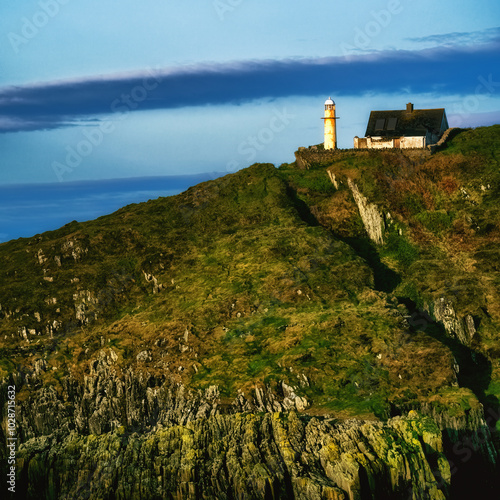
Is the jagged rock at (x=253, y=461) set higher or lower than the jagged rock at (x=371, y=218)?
lower

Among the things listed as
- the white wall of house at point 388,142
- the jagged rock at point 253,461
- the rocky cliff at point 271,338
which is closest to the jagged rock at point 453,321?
the rocky cliff at point 271,338

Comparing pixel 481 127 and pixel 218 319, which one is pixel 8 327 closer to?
pixel 218 319

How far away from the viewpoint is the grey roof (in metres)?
131

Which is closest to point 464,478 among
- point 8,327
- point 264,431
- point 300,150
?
point 264,431

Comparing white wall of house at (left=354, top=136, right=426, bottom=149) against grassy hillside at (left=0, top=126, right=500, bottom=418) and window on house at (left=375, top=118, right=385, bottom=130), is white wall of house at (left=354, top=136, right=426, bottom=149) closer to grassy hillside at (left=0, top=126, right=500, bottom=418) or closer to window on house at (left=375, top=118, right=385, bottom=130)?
window on house at (left=375, top=118, right=385, bottom=130)

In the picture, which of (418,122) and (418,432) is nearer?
(418,432)

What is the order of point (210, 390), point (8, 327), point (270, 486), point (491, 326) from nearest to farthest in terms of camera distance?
1. point (270, 486)
2. point (210, 390)
3. point (491, 326)
4. point (8, 327)

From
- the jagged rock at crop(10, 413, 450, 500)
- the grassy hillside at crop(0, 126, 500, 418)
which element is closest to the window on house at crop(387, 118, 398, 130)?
the grassy hillside at crop(0, 126, 500, 418)

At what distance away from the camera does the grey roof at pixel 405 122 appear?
431 ft

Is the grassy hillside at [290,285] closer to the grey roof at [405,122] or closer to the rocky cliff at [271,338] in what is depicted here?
the rocky cliff at [271,338]

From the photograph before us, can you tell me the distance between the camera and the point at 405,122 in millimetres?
132500

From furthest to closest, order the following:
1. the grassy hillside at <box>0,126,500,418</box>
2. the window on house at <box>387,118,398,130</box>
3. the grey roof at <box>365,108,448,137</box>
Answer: the window on house at <box>387,118,398,130</box> → the grey roof at <box>365,108,448,137</box> → the grassy hillside at <box>0,126,500,418</box>

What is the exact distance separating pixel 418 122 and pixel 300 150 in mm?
16803

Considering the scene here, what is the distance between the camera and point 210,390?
306ft
